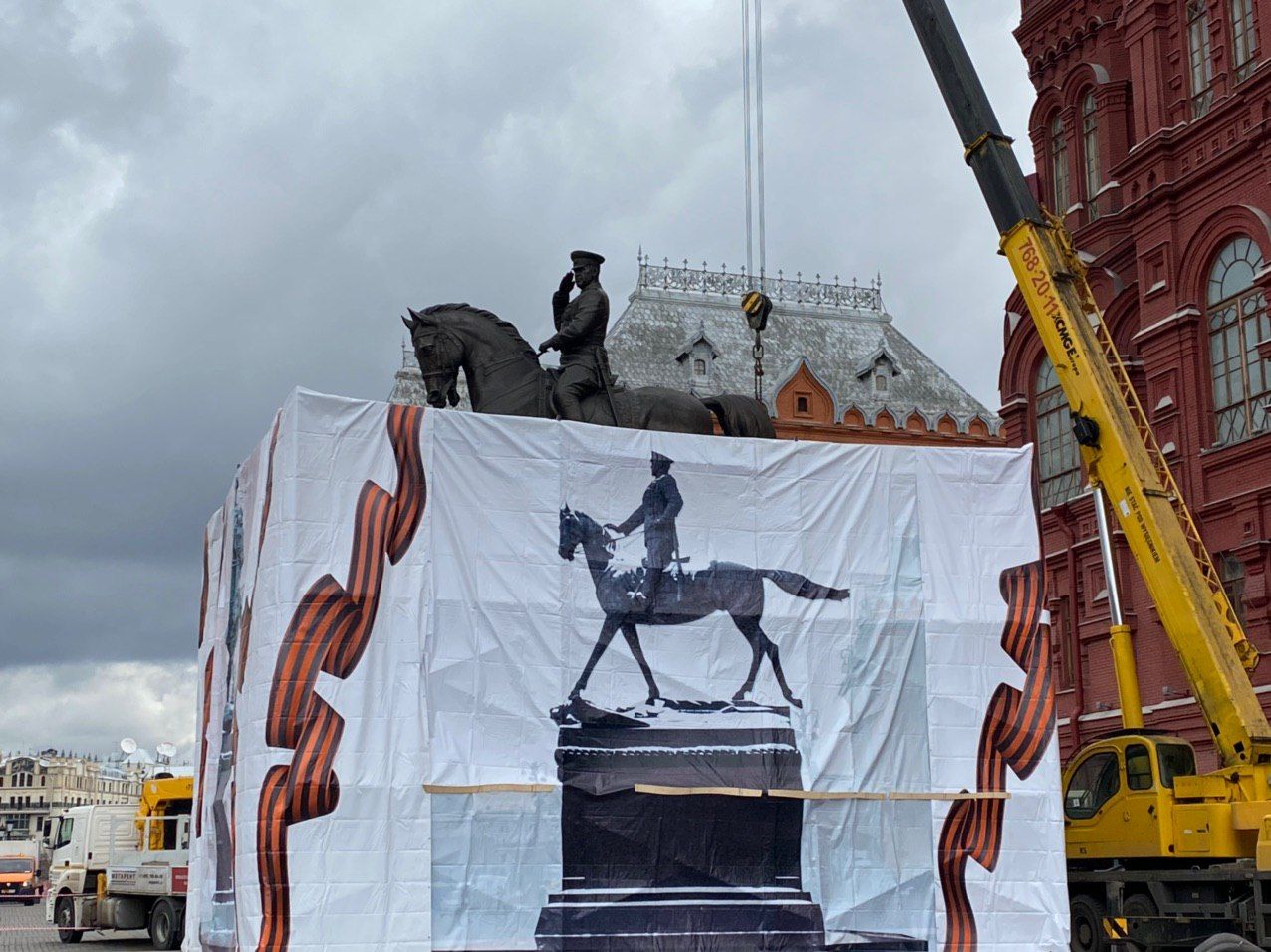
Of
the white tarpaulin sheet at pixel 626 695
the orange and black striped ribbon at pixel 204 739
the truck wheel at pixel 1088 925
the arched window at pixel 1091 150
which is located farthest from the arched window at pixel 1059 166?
the orange and black striped ribbon at pixel 204 739

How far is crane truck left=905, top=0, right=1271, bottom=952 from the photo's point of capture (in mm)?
17984

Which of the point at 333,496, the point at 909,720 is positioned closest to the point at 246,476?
the point at 333,496

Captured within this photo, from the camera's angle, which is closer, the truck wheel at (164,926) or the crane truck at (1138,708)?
the crane truck at (1138,708)

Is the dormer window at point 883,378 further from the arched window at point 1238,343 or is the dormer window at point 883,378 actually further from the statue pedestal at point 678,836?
the statue pedestal at point 678,836

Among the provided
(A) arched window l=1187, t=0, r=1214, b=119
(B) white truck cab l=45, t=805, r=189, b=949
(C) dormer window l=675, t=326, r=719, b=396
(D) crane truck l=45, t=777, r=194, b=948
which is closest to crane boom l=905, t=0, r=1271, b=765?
(A) arched window l=1187, t=0, r=1214, b=119

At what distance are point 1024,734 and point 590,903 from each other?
4.73 m

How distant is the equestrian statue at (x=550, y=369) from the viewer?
648 inches

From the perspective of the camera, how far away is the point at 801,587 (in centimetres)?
1527

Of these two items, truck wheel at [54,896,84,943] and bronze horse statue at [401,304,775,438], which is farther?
truck wheel at [54,896,84,943]

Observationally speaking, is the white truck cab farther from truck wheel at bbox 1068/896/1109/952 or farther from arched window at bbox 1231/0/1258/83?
arched window at bbox 1231/0/1258/83

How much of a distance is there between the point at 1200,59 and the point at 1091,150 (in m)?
4.33

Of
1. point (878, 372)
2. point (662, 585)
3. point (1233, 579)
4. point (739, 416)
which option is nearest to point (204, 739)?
point (662, 585)

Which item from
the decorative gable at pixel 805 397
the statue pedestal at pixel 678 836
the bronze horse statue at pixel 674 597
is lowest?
the statue pedestal at pixel 678 836

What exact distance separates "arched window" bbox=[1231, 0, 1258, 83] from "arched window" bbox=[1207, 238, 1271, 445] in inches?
126
